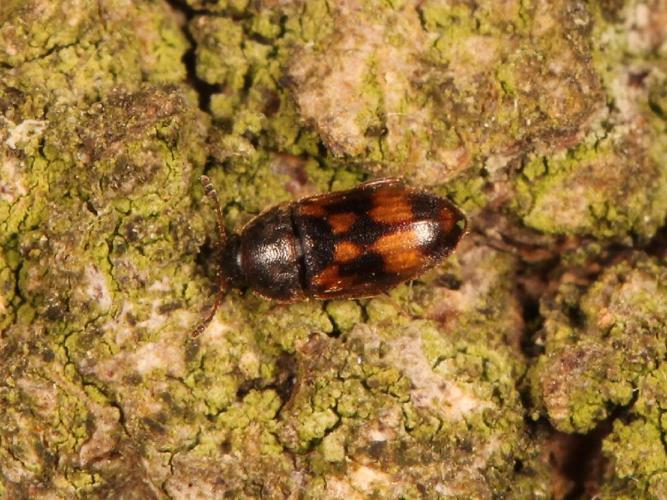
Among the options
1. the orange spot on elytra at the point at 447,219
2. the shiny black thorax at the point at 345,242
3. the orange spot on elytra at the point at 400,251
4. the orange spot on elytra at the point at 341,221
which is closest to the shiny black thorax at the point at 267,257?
the shiny black thorax at the point at 345,242

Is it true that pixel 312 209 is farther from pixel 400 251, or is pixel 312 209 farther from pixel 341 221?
pixel 400 251

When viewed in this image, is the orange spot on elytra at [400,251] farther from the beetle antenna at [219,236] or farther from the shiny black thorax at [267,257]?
the beetle antenna at [219,236]

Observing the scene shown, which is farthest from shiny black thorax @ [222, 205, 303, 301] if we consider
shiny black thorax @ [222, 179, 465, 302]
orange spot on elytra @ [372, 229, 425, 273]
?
orange spot on elytra @ [372, 229, 425, 273]

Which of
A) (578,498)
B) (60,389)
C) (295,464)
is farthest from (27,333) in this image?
A: (578,498)

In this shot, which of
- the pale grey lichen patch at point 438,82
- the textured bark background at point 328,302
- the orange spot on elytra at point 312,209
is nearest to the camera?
the textured bark background at point 328,302

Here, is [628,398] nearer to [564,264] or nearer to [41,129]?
[564,264]

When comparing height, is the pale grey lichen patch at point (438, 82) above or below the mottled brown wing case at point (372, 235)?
above
